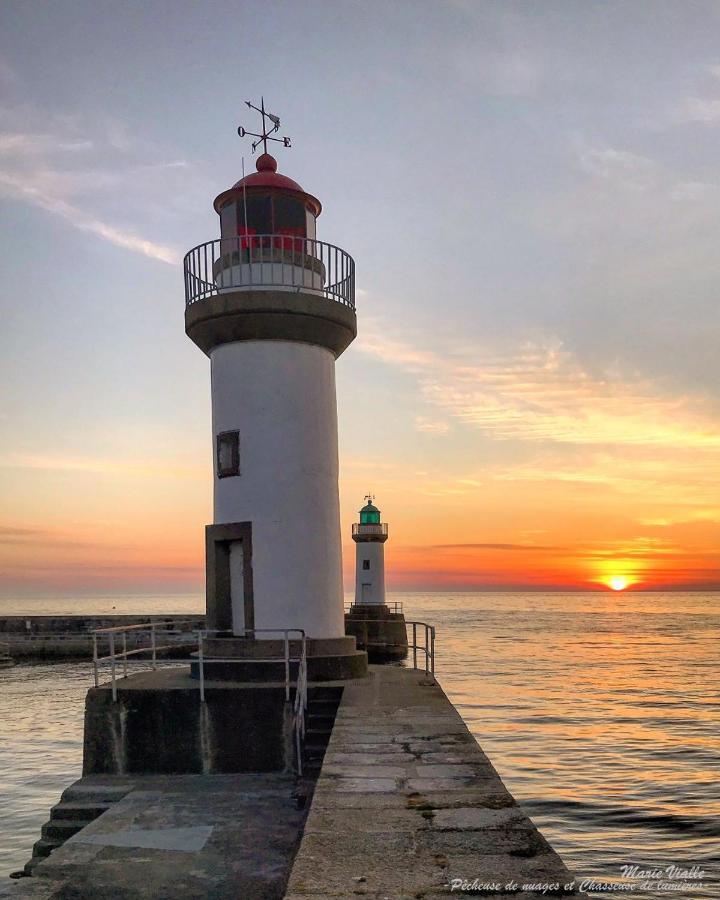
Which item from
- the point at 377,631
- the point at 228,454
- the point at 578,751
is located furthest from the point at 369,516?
the point at 228,454

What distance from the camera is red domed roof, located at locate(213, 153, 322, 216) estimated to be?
596 inches

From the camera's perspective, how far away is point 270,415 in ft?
48.3

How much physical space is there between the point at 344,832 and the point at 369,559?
50.5 m

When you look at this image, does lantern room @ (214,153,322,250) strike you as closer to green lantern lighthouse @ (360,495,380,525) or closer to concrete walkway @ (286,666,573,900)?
concrete walkway @ (286,666,573,900)

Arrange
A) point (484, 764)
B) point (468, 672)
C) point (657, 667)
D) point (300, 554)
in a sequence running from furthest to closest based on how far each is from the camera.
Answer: point (657, 667) < point (468, 672) < point (300, 554) < point (484, 764)

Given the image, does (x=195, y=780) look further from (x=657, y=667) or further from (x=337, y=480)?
(x=657, y=667)

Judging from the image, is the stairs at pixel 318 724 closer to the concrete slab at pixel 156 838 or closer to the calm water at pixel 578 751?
the concrete slab at pixel 156 838

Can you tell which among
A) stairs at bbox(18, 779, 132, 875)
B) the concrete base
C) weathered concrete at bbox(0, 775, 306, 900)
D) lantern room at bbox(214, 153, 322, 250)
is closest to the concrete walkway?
weathered concrete at bbox(0, 775, 306, 900)

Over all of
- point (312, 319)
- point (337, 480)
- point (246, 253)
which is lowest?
point (337, 480)

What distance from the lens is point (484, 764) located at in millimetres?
7730

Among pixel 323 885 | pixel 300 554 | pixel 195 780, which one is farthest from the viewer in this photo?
pixel 300 554

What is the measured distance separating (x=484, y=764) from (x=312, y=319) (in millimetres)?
8997

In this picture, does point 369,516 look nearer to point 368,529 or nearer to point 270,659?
point 368,529

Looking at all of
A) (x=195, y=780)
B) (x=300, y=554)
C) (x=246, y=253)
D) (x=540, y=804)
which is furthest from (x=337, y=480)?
(x=540, y=804)
